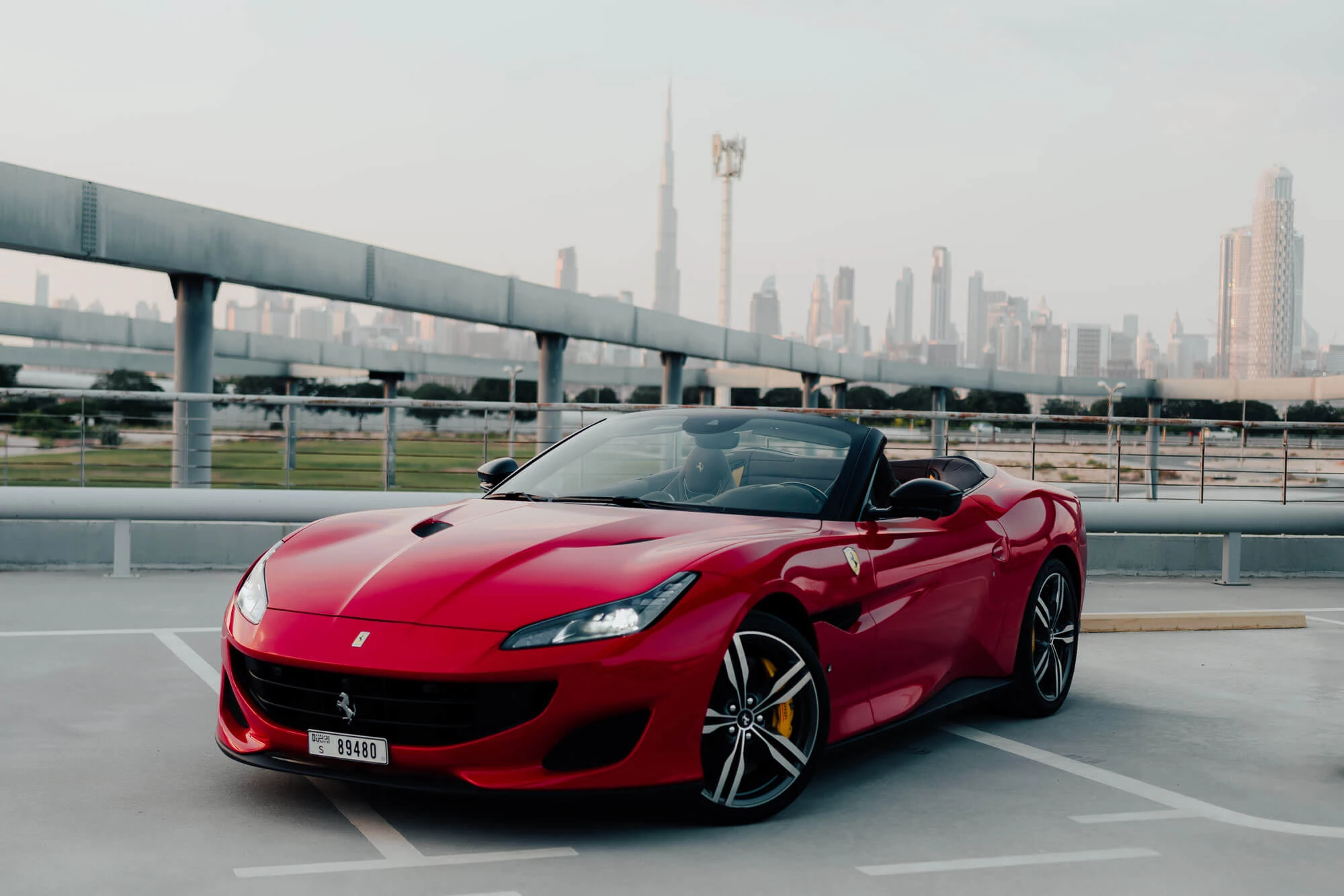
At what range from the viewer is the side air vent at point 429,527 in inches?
184

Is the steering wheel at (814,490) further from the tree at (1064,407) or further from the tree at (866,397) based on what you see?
the tree at (1064,407)

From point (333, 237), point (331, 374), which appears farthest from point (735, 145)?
point (333, 237)

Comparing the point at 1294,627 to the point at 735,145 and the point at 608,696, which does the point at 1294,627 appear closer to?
the point at 608,696

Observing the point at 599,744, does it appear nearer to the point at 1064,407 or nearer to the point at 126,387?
the point at 126,387

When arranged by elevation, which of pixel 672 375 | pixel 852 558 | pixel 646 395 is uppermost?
pixel 646 395

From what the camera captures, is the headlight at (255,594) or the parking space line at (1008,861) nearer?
the parking space line at (1008,861)

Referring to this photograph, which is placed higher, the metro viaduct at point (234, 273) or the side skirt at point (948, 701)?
the metro viaduct at point (234, 273)

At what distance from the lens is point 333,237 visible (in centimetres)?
2534

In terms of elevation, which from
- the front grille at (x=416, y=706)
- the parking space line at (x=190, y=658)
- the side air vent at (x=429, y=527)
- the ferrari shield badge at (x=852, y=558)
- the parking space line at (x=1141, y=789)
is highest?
the side air vent at (x=429, y=527)

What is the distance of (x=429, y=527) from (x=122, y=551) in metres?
6.37

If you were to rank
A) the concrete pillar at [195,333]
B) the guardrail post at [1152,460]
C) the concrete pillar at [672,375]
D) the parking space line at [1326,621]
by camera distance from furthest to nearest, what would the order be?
the concrete pillar at [672,375]
the concrete pillar at [195,333]
the guardrail post at [1152,460]
the parking space line at [1326,621]

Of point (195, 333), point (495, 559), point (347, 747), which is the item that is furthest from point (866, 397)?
point (347, 747)

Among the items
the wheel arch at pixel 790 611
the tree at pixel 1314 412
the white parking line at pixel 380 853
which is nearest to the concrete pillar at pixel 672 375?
the wheel arch at pixel 790 611

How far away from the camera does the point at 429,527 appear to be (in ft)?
15.6
